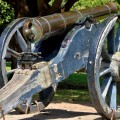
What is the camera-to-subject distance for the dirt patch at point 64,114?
29.0 ft

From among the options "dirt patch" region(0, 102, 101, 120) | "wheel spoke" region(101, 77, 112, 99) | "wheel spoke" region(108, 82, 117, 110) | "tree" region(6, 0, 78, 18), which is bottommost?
"dirt patch" region(0, 102, 101, 120)

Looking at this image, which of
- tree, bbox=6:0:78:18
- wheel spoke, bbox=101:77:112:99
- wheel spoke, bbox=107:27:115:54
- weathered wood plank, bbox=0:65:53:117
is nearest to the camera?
weathered wood plank, bbox=0:65:53:117

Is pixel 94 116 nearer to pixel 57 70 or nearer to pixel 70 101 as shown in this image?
pixel 57 70

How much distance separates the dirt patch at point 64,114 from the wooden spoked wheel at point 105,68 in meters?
0.58

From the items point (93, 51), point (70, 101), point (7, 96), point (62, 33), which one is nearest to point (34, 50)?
point (62, 33)

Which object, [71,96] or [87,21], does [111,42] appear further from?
[71,96]

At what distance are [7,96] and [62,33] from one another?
6.29ft

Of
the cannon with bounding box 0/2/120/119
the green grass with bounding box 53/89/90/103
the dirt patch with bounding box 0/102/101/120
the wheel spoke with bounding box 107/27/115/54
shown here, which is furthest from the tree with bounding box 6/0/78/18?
the wheel spoke with bounding box 107/27/115/54

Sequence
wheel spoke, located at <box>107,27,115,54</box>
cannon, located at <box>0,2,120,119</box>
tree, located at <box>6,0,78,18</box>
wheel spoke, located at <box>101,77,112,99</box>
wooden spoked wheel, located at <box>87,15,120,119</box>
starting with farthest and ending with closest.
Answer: tree, located at <box>6,0,78,18</box> → wheel spoke, located at <box>107,27,115,54</box> → wheel spoke, located at <box>101,77,112,99</box> → wooden spoked wheel, located at <box>87,15,120,119</box> → cannon, located at <box>0,2,120,119</box>

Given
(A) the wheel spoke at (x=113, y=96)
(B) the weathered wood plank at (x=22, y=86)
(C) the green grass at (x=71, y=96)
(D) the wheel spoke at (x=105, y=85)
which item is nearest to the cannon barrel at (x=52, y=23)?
(B) the weathered wood plank at (x=22, y=86)

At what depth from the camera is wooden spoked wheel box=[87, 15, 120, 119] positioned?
7637mm

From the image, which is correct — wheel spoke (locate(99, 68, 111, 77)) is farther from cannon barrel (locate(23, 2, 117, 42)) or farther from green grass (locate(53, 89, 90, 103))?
green grass (locate(53, 89, 90, 103))

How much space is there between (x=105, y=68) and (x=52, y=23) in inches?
44.7

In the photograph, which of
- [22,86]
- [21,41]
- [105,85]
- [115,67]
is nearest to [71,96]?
[21,41]
